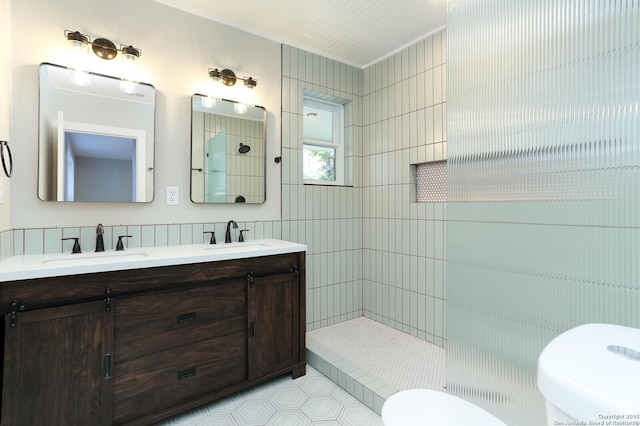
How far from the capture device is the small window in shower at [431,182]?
2.46m

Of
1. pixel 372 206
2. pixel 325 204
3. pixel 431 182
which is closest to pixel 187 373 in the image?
pixel 325 204

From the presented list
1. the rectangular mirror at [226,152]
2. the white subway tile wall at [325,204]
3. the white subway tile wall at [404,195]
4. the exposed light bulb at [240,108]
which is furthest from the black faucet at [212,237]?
the white subway tile wall at [404,195]

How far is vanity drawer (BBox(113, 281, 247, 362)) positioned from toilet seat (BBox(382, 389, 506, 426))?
41.2 inches

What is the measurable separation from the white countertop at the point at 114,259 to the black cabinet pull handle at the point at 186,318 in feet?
0.94

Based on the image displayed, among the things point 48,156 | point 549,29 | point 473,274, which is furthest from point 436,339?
point 48,156

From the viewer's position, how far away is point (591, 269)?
980mm

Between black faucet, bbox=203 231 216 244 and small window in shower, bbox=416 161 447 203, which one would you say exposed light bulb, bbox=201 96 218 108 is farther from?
small window in shower, bbox=416 161 447 203

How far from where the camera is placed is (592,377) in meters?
0.57

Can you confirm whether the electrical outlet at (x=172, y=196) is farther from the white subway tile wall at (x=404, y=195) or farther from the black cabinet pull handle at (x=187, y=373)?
the white subway tile wall at (x=404, y=195)

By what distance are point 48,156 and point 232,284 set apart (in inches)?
49.2

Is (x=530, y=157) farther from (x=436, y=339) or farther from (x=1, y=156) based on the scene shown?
(x=1, y=156)

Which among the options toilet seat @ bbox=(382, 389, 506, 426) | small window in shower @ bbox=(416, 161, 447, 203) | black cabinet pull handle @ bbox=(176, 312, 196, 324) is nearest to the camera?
toilet seat @ bbox=(382, 389, 506, 426)

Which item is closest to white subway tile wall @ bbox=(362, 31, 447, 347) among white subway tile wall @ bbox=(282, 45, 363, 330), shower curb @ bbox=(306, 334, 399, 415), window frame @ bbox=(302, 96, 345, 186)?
white subway tile wall @ bbox=(282, 45, 363, 330)

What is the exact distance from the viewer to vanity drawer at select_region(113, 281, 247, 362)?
4.97 ft
